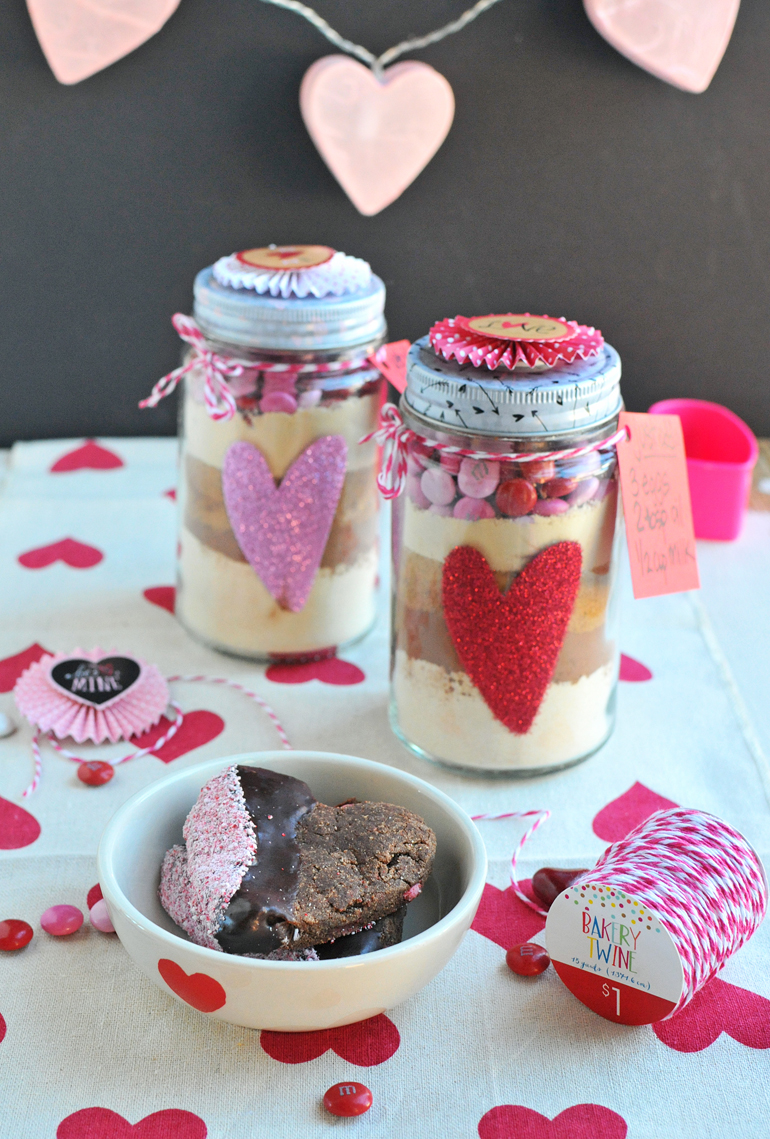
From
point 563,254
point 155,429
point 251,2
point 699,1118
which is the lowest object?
point 155,429

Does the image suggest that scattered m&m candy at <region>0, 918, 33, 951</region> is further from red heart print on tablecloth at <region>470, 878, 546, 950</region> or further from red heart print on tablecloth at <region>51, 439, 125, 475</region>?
red heart print on tablecloth at <region>51, 439, 125, 475</region>

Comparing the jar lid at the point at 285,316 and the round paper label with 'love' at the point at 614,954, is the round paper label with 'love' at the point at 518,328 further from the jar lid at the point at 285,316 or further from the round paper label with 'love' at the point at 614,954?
the round paper label with 'love' at the point at 614,954

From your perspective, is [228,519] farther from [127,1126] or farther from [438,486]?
[127,1126]

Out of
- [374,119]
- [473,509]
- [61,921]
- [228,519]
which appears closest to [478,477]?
[473,509]

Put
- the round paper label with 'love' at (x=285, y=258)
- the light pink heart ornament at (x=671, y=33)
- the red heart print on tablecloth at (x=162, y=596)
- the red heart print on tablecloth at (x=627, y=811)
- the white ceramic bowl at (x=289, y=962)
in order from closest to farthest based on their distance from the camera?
the white ceramic bowl at (x=289, y=962)
the red heart print on tablecloth at (x=627, y=811)
the round paper label with 'love' at (x=285, y=258)
the red heart print on tablecloth at (x=162, y=596)
the light pink heart ornament at (x=671, y=33)

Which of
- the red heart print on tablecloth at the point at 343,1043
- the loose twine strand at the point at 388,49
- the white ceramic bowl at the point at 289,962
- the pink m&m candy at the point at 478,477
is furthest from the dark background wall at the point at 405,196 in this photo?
the red heart print on tablecloth at the point at 343,1043

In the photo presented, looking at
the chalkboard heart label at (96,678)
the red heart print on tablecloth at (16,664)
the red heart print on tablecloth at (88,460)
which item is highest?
the chalkboard heart label at (96,678)

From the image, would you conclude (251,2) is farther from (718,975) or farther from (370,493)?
(718,975)

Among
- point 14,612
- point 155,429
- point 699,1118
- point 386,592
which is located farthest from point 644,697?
point 155,429
